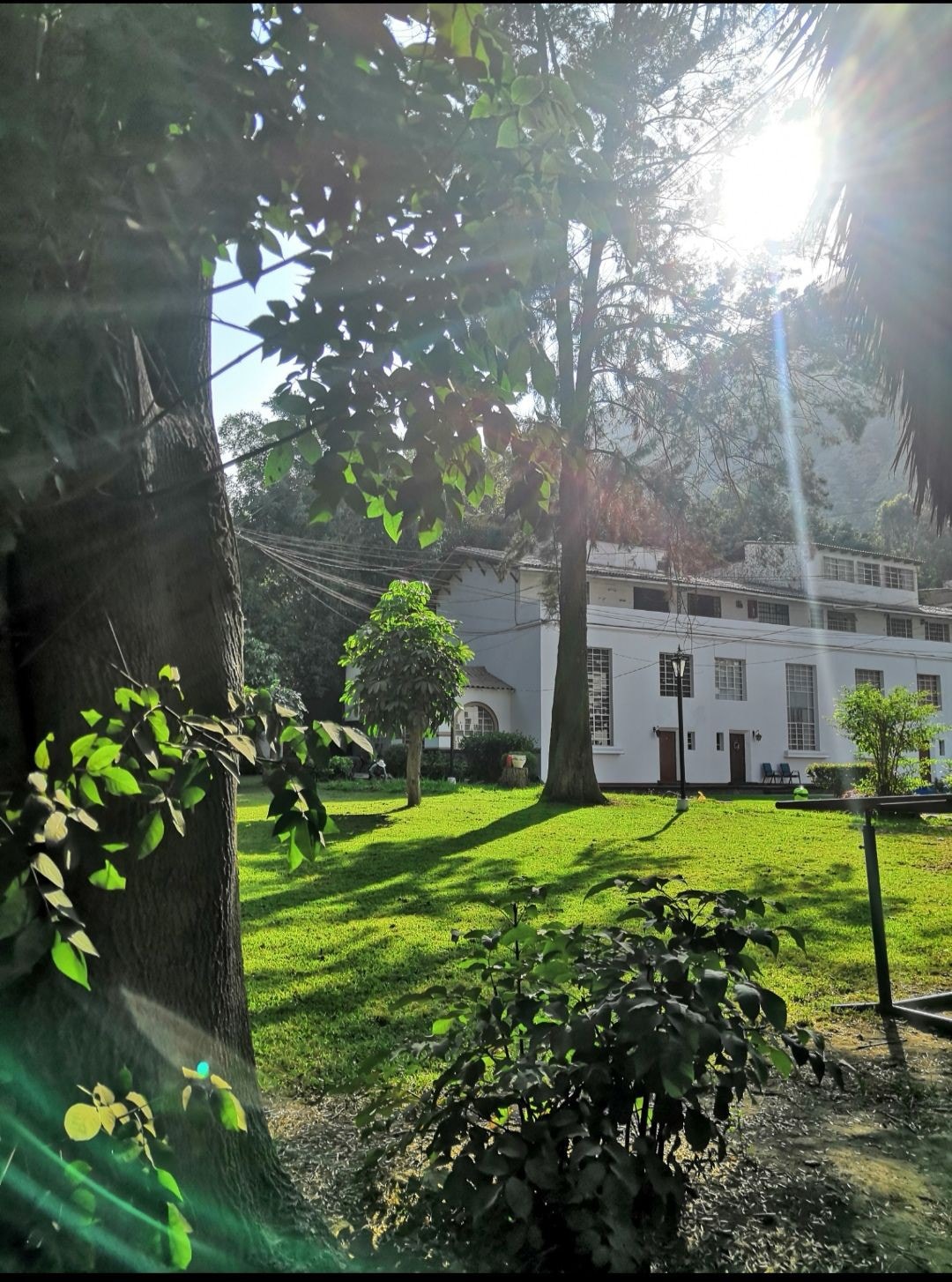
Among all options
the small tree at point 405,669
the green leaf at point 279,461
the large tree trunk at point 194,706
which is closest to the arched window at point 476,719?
the small tree at point 405,669

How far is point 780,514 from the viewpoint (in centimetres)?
2016

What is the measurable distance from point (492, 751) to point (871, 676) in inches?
691

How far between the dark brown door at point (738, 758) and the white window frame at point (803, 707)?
2.46 m

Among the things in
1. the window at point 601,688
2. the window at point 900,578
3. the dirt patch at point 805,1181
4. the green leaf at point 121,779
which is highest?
the window at point 900,578

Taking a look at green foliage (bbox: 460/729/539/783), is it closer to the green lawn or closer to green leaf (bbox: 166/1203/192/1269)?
the green lawn

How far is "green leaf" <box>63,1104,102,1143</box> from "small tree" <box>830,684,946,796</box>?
16.1 m

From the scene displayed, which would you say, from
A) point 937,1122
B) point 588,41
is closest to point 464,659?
point 937,1122

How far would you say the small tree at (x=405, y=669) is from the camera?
14.5 metres

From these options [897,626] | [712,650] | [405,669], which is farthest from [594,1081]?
[897,626]

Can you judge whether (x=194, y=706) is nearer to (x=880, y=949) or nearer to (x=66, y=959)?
(x=66, y=959)

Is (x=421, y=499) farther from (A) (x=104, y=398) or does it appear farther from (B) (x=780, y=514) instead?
(B) (x=780, y=514)

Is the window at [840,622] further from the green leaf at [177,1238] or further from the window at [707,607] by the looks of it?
the green leaf at [177,1238]

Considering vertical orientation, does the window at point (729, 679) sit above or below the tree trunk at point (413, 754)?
above

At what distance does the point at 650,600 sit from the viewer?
29.8 metres
